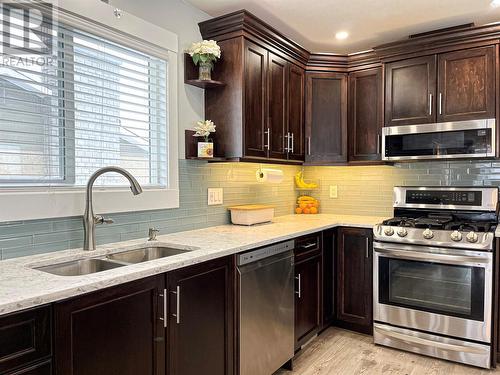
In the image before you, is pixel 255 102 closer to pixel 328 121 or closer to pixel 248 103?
pixel 248 103

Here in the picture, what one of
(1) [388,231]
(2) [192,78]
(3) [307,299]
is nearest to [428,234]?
(1) [388,231]

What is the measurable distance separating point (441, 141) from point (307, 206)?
140cm

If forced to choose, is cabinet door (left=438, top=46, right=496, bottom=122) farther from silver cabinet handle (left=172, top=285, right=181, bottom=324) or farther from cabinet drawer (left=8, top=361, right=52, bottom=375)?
cabinet drawer (left=8, top=361, right=52, bottom=375)

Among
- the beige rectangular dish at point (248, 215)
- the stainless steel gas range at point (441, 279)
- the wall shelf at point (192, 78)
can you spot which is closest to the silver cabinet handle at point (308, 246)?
the beige rectangular dish at point (248, 215)

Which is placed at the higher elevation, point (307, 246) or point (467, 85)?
point (467, 85)

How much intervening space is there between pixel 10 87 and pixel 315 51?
9.19 feet

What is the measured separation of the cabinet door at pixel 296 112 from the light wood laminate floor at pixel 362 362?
1564 millimetres

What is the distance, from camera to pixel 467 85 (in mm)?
2834

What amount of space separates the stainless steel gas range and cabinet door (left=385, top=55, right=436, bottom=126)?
0.66 meters

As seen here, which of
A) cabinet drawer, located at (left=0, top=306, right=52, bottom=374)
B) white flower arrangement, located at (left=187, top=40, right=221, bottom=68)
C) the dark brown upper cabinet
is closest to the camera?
cabinet drawer, located at (left=0, top=306, right=52, bottom=374)

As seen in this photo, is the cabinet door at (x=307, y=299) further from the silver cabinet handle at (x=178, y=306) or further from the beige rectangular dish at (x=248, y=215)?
the silver cabinet handle at (x=178, y=306)

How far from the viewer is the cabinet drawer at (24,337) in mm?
1087

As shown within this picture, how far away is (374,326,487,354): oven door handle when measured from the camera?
8.40 ft

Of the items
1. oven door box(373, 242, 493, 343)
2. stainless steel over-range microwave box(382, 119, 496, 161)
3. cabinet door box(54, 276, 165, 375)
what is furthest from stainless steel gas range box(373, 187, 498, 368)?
cabinet door box(54, 276, 165, 375)
